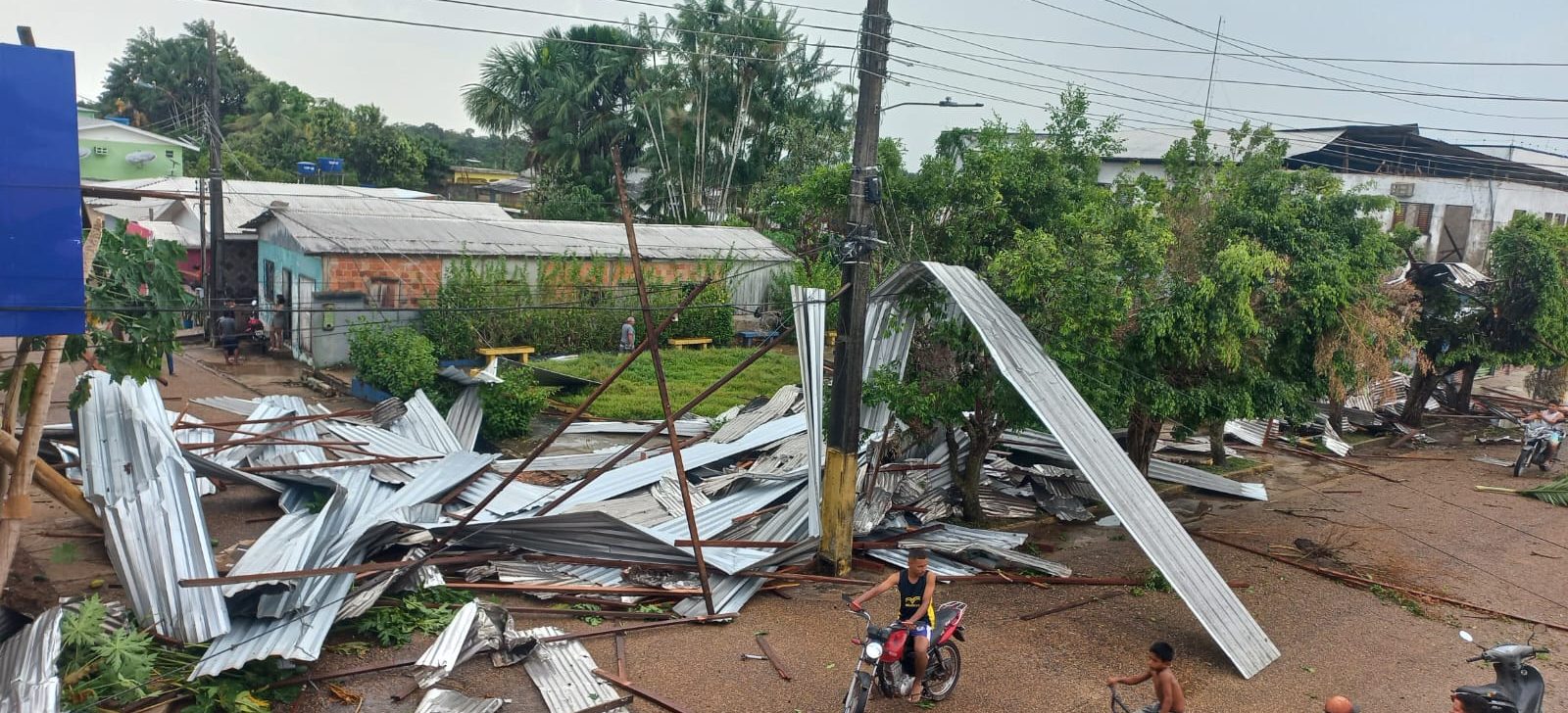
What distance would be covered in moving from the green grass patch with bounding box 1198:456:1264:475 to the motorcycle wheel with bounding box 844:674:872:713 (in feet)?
38.9

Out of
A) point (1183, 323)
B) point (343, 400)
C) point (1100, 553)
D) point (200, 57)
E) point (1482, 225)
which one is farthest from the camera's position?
point (200, 57)

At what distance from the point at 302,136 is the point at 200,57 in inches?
634

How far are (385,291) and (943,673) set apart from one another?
55.8ft

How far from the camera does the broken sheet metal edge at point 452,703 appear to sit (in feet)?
24.2

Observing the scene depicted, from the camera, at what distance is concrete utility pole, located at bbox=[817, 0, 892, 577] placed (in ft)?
32.9

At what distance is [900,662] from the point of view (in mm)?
7887

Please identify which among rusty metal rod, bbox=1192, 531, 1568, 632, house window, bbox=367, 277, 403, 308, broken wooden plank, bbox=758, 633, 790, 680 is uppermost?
house window, bbox=367, 277, 403, 308

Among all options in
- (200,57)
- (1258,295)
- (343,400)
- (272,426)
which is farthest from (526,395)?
(200,57)

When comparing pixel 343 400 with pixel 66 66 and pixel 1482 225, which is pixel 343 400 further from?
pixel 1482 225

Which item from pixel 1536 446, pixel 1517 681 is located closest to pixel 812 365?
pixel 1517 681

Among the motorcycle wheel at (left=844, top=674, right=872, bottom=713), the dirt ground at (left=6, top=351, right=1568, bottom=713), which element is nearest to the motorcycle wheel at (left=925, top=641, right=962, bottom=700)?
the dirt ground at (left=6, top=351, right=1568, bottom=713)

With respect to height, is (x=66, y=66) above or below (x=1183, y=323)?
above

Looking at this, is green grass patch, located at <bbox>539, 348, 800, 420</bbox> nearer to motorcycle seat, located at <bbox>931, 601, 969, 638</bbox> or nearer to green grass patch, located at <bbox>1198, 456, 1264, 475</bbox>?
green grass patch, located at <bbox>1198, 456, 1264, 475</bbox>

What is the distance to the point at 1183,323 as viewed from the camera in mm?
11438
